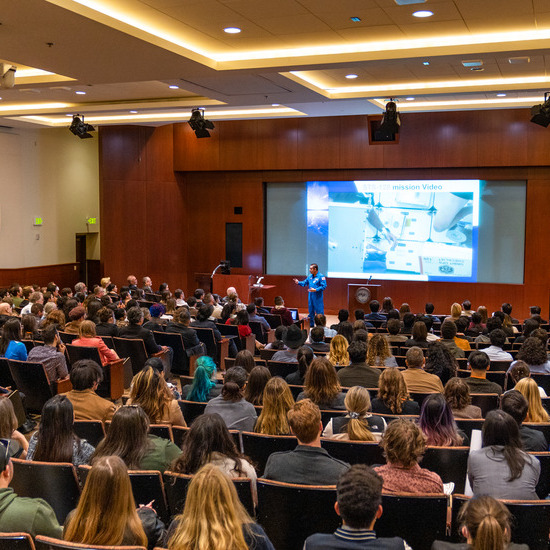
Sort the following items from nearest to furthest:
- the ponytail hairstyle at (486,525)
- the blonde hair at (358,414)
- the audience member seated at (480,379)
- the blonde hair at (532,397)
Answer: the ponytail hairstyle at (486,525) < the blonde hair at (358,414) < the blonde hair at (532,397) < the audience member seated at (480,379)

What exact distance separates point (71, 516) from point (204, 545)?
63 centimetres

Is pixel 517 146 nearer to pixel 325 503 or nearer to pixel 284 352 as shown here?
pixel 284 352

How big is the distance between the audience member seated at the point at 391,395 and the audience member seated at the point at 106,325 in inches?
166

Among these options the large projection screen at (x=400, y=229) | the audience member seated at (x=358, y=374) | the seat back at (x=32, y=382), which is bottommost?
the seat back at (x=32, y=382)

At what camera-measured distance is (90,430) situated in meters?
4.40

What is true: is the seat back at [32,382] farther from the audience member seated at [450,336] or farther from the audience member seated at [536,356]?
the audience member seated at [536,356]

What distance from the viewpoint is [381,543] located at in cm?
243

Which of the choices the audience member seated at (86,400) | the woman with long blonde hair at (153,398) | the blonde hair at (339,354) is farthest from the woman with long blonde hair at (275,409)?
the blonde hair at (339,354)

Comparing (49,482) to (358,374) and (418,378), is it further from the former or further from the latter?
(418,378)

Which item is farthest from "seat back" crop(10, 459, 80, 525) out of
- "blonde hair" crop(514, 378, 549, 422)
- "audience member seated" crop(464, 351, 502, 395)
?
"audience member seated" crop(464, 351, 502, 395)

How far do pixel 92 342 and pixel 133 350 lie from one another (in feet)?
2.24

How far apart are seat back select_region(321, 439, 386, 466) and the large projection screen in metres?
11.2

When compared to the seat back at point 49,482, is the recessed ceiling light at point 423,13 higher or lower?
higher

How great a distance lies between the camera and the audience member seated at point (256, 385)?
16.6ft
